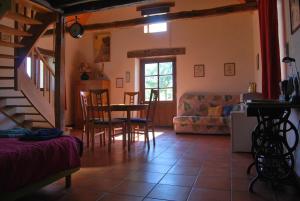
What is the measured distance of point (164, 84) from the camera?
7.34 metres

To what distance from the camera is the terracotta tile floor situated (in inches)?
80.4

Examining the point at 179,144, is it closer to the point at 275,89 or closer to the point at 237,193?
the point at 275,89

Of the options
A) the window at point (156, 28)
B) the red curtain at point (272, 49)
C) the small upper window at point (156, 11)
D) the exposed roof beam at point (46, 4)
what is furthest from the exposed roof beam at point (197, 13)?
the exposed roof beam at point (46, 4)

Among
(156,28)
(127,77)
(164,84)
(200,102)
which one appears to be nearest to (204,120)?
(200,102)

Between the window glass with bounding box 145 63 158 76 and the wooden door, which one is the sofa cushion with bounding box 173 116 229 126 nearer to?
the wooden door

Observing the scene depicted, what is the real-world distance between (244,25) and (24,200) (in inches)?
247

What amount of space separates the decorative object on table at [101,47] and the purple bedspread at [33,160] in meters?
5.68

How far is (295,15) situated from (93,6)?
251 centimetres

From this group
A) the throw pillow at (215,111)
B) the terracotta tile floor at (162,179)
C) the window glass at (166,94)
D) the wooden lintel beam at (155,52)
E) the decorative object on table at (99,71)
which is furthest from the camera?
the decorative object on table at (99,71)

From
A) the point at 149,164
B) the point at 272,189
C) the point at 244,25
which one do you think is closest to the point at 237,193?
the point at 272,189

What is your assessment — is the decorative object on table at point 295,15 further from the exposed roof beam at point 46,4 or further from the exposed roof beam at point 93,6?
the exposed roof beam at point 46,4

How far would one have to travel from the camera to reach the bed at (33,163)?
159cm

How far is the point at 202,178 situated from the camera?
2.51 m

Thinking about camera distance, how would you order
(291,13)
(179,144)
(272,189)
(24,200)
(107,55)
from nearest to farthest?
(24,200), (272,189), (291,13), (179,144), (107,55)
